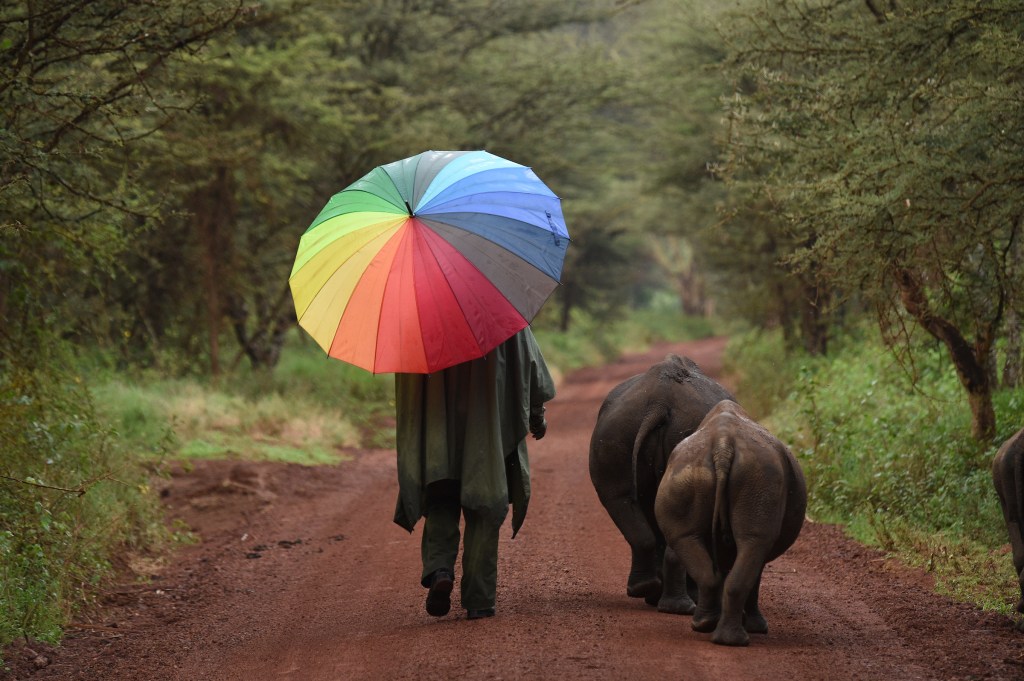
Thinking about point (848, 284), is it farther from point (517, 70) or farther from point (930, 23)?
point (517, 70)

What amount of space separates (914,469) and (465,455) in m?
5.12

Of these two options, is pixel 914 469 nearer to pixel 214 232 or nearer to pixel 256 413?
pixel 256 413

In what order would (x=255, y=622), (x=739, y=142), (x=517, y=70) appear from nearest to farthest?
(x=255, y=622), (x=739, y=142), (x=517, y=70)

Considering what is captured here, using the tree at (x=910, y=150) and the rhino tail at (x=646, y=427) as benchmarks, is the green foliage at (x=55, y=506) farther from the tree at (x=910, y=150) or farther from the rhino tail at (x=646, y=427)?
the tree at (x=910, y=150)

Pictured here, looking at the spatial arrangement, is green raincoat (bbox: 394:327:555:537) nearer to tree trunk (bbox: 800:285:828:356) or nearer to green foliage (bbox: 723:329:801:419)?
green foliage (bbox: 723:329:801:419)

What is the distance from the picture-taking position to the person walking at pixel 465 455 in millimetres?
6520

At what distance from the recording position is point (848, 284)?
949 centimetres

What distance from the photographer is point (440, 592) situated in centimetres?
648

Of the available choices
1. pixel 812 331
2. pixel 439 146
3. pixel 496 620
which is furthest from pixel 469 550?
pixel 439 146

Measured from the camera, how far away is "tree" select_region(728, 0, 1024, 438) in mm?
8375

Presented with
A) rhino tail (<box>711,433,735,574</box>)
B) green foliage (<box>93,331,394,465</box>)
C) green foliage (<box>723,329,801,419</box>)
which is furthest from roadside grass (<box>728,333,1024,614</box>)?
green foliage (<box>93,331,394,465</box>)

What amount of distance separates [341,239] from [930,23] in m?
5.29

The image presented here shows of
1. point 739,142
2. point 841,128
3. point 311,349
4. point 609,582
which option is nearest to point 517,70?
point 311,349

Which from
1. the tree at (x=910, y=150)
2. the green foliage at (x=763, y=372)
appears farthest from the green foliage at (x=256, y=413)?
the tree at (x=910, y=150)
